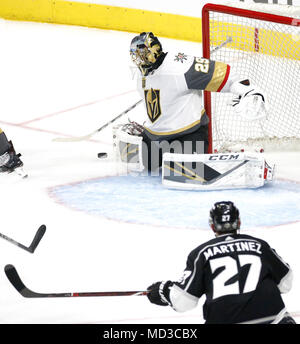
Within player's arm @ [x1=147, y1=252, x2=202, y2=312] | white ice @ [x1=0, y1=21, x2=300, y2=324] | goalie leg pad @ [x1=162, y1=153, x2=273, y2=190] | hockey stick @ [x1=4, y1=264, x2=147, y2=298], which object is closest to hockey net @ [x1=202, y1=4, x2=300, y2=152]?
white ice @ [x1=0, y1=21, x2=300, y2=324]

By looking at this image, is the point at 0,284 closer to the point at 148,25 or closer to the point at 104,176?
the point at 104,176

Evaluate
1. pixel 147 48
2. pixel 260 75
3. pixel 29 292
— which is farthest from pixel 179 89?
pixel 29 292

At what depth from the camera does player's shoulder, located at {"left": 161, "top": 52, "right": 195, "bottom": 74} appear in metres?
3.64

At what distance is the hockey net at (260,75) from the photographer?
13.6ft

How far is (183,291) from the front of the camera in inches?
70.1

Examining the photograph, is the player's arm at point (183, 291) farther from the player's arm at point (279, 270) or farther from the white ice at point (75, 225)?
the white ice at point (75, 225)

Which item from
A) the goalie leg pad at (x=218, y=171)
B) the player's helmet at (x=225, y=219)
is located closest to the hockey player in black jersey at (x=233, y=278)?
the player's helmet at (x=225, y=219)

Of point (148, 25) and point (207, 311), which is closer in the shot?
point (207, 311)

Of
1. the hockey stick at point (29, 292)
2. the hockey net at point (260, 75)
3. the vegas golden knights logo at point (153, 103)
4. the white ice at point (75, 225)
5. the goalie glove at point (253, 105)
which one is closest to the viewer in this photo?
the hockey stick at point (29, 292)

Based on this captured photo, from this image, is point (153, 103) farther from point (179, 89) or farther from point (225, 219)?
point (225, 219)

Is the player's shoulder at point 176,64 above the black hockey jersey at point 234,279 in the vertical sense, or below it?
above
